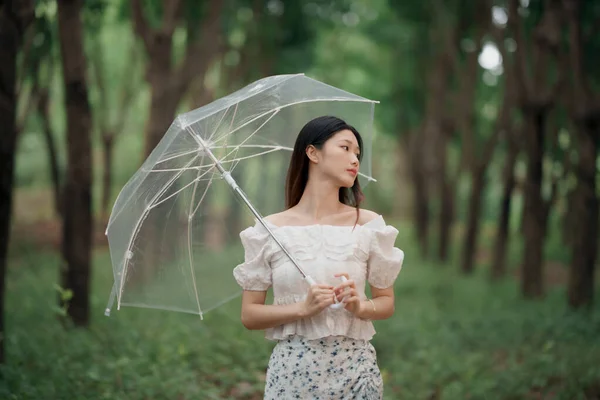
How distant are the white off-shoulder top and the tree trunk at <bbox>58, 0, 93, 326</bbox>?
18.3 feet

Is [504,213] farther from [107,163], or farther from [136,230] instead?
[107,163]

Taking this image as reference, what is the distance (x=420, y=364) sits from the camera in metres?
8.60

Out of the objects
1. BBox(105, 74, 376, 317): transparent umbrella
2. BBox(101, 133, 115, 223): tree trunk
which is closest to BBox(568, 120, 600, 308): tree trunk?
BBox(105, 74, 376, 317): transparent umbrella

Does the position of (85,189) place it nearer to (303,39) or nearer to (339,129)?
(339,129)

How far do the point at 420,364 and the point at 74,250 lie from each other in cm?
401

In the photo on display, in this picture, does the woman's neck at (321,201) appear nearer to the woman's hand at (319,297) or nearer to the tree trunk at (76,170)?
the woman's hand at (319,297)

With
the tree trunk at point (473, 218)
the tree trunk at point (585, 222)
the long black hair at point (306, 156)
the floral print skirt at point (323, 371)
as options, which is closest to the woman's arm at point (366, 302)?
the floral print skirt at point (323, 371)

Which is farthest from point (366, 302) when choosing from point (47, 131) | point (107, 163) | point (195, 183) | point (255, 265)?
point (107, 163)

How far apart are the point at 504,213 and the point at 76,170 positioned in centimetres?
970

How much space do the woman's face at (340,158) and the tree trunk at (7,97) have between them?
3.86 meters

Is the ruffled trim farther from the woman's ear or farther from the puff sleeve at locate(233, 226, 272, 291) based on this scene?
the woman's ear

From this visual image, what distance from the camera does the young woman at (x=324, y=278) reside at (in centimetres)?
365

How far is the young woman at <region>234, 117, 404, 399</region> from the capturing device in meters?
3.65

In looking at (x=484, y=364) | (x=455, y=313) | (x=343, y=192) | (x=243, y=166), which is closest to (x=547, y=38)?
(x=455, y=313)
